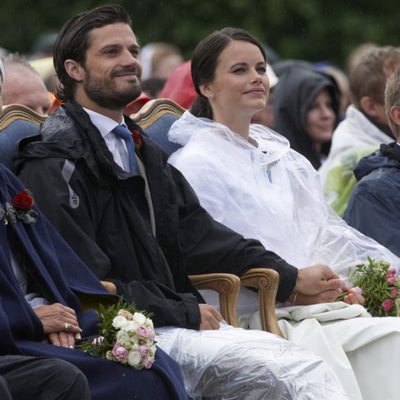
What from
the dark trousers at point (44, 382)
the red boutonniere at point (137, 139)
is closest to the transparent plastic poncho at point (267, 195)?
the red boutonniere at point (137, 139)

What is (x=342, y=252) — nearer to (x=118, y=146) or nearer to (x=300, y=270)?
(x=300, y=270)

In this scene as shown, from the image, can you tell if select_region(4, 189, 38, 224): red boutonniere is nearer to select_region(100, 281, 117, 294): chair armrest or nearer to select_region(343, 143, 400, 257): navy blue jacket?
select_region(100, 281, 117, 294): chair armrest

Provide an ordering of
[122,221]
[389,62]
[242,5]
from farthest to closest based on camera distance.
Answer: [242,5] → [389,62] → [122,221]

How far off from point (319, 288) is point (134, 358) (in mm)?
1679

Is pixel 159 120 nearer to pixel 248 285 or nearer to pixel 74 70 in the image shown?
pixel 74 70

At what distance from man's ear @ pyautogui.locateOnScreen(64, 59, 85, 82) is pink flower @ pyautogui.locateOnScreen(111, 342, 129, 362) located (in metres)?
1.67

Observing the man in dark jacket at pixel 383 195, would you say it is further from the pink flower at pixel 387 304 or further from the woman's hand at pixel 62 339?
the woman's hand at pixel 62 339

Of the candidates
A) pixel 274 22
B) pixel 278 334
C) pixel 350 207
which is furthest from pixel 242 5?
pixel 278 334

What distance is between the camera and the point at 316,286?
774 centimetres

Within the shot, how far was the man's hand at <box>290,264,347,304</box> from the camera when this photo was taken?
7.73m

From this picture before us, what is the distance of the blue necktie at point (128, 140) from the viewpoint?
7.49 metres

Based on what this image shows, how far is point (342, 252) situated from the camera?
8.28 metres

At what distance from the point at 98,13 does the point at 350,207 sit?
2.06 m

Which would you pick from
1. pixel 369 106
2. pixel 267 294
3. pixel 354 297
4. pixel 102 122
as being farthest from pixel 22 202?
pixel 369 106
